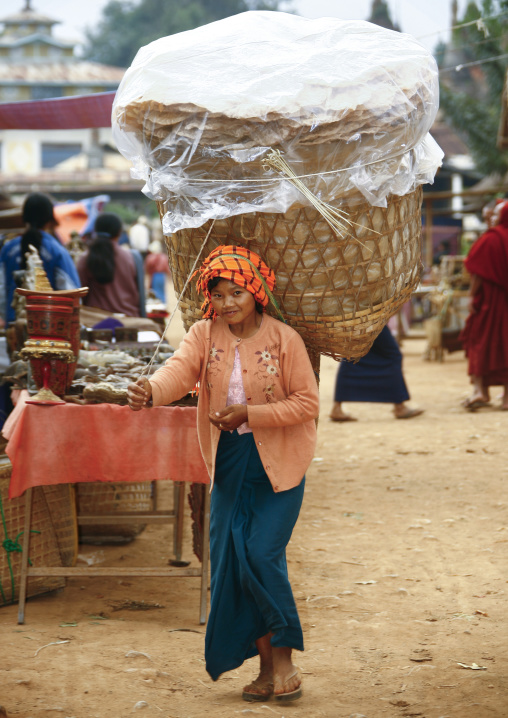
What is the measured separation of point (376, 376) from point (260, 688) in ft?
15.7

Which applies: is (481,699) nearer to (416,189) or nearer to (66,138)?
(416,189)

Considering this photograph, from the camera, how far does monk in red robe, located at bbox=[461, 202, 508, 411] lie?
7973mm

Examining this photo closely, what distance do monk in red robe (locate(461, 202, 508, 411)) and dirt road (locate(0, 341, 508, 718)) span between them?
2218 millimetres

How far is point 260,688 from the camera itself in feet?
9.91

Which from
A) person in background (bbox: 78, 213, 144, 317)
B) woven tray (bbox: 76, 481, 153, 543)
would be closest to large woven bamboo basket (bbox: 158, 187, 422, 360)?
woven tray (bbox: 76, 481, 153, 543)

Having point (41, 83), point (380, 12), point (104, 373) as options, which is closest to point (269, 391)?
point (104, 373)

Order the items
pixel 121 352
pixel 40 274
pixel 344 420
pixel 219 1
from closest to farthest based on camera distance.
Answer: pixel 40 274 → pixel 121 352 → pixel 344 420 → pixel 219 1

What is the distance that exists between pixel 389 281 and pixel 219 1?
59234mm

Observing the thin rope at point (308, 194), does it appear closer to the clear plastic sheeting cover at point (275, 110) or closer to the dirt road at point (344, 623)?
the clear plastic sheeting cover at point (275, 110)

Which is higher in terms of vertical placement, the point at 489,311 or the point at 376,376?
the point at 489,311

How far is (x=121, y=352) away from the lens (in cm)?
471

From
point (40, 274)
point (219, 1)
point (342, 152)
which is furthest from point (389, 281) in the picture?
point (219, 1)

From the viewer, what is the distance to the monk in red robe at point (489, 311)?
7973mm

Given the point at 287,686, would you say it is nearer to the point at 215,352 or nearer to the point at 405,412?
the point at 215,352
